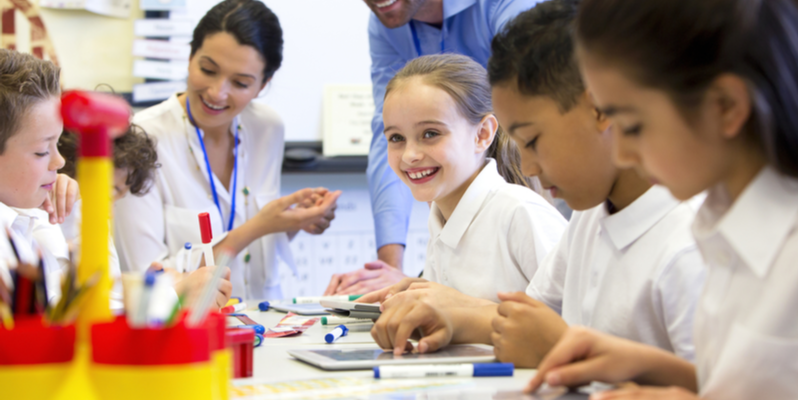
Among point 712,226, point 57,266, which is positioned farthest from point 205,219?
point 712,226

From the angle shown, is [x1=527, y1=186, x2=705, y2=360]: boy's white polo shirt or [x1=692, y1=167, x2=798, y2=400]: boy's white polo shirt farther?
[x1=527, y1=186, x2=705, y2=360]: boy's white polo shirt

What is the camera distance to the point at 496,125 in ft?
4.69

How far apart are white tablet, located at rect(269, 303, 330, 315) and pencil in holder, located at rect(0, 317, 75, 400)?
878 millimetres

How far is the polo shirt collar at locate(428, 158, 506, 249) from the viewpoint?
1317 mm

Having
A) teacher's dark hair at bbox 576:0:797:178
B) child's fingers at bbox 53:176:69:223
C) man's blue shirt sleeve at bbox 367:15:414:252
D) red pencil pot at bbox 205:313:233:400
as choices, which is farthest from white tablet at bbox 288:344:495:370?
man's blue shirt sleeve at bbox 367:15:414:252

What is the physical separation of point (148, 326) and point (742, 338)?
1.39 feet

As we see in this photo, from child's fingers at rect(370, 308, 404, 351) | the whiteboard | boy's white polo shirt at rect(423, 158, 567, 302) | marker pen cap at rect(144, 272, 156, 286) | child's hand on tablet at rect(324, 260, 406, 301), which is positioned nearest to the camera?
marker pen cap at rect(144, 272, 156, 286)

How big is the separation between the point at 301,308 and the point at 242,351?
69cm

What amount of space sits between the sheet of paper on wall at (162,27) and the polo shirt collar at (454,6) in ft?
3.60


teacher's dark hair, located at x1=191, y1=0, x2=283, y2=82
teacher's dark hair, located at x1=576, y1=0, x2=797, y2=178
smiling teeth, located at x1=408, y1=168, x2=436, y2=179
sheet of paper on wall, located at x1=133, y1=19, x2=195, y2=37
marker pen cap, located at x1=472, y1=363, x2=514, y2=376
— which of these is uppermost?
sheet of paper on wall, located at x1=133, y1=19, x2=195, y2=37

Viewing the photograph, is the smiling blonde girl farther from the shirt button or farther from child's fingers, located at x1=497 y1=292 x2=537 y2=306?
the shirt button

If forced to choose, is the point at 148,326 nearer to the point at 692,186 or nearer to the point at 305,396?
the point at 305,396

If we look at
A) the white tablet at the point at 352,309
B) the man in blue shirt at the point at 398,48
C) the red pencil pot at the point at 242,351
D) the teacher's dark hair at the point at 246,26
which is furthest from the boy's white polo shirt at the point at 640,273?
the teacher's dark hair at the point at 246,26

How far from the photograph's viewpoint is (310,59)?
8.34ft
